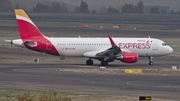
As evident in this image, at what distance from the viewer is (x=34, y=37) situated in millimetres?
62125

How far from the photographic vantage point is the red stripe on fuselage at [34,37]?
203ft

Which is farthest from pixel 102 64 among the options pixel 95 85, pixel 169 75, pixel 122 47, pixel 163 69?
pixel 95 85

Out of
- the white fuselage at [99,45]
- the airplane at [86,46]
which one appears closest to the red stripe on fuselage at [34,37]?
the airplane at [86,46]

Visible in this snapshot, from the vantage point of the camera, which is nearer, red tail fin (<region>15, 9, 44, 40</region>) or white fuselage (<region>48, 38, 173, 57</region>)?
red tail fin (<region>15, 9, 44, 40</region>)

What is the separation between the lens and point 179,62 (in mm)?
67938

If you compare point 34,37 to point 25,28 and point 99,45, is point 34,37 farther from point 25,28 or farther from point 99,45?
point 99,45

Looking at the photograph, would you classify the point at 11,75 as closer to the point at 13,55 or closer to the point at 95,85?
the point at 95,85

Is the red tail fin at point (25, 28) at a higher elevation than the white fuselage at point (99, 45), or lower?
higher

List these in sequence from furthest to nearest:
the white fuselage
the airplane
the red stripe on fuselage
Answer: the white fuselage
the red stripe on fuselage
the airplane

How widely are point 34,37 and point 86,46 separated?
5.24m

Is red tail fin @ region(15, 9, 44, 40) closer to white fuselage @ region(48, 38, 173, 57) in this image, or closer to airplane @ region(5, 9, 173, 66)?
airplane @ region(5, 9, 173, 66)

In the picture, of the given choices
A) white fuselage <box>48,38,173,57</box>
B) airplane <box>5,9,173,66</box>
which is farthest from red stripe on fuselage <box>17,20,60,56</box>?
white fuselage <box>48,38,173,57</box>

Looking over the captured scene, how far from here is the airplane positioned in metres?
61.6

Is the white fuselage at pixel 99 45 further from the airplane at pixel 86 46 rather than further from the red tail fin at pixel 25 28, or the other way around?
the red tail fin at pixel 25 28
